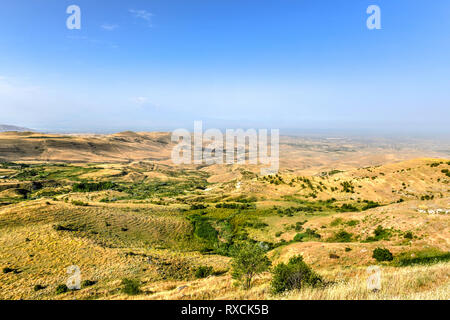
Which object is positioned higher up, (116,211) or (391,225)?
(391,225)

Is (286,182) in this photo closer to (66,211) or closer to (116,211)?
(116,211)

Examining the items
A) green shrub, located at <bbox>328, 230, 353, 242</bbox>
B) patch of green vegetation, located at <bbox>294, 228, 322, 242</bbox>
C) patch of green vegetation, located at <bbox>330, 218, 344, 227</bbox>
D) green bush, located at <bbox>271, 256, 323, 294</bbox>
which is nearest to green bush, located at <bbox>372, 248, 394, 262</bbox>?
green shrub, located at <bbox>328, 230, 353, 242</bbox>

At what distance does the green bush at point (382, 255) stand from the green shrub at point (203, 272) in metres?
13.8

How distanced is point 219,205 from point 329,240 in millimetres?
28747

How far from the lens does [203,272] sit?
21.0 m

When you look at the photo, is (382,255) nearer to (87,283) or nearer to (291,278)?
(291,278)

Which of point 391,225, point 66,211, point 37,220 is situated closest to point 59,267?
point 37,220

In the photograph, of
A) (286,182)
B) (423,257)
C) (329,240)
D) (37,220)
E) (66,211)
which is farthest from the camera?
(286,182)

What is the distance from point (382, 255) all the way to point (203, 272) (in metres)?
14.9

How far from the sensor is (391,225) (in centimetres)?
2348

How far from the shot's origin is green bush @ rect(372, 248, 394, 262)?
16719mm

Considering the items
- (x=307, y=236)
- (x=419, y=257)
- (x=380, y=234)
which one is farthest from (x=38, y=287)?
(x=380, y=234)

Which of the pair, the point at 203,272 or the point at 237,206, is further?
the point at 237,206
